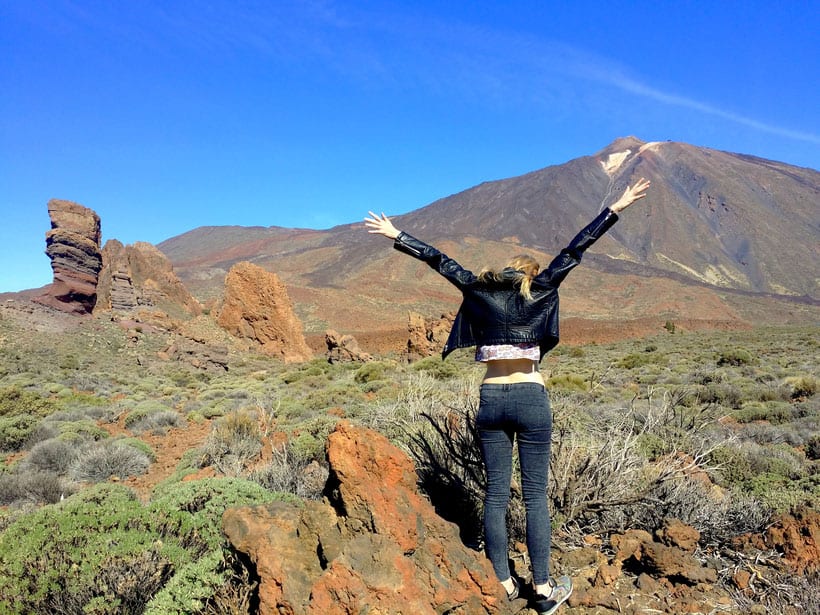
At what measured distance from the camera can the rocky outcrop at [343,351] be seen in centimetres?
1888

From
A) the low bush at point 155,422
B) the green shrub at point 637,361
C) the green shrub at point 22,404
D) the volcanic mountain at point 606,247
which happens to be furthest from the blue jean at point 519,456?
the volcanic mountain at point 606,247

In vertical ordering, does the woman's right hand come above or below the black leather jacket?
above

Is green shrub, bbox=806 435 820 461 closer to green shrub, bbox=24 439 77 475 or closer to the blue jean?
the blue jean

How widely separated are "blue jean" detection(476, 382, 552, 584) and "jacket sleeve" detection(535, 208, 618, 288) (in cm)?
48

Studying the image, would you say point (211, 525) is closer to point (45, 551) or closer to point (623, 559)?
point (45, 551)

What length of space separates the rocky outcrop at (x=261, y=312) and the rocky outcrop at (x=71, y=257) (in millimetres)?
6968

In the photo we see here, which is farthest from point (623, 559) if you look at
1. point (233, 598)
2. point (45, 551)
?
point (45, 551)

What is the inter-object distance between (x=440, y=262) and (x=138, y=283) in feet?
85.5

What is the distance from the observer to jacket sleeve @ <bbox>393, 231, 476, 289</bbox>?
2.38m

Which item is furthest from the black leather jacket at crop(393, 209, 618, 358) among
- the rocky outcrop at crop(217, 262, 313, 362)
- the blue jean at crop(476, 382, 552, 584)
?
the rocky outcrop at crop(217, 262, 313, 362)

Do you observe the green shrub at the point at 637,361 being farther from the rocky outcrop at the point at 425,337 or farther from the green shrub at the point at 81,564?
the green shrub at the point at 81,564

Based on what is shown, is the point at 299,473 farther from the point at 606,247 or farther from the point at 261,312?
the point at 606,247

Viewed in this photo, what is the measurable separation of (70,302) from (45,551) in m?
24.3

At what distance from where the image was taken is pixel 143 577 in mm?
2436
